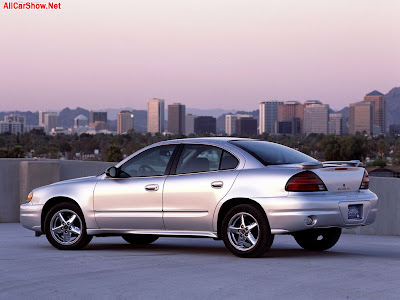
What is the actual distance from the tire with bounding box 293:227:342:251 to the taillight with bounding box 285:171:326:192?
4.41 ft

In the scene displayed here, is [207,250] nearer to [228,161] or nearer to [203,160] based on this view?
[203,160]

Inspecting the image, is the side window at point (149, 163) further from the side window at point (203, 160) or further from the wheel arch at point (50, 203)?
the wheel arch at point (50, 203)

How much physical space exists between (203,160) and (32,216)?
2.69 metres

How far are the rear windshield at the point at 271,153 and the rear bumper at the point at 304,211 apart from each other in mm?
626

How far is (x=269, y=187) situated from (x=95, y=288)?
2.81 m

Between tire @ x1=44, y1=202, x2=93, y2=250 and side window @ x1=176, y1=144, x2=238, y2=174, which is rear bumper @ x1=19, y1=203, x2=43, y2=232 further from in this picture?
side window @ x1=176, y1=144, x2=238, y2=174

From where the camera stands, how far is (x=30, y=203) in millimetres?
12297

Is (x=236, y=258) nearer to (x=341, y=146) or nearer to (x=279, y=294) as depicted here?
(x=279, y=294)

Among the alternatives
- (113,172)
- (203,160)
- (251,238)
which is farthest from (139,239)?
(251,238)

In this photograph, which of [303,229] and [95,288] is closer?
[95,288]

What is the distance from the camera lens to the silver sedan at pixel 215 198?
400 inches

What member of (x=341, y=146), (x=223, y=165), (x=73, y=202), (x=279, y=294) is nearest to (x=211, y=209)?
(x=223, y=165)

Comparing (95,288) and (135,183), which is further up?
(135,183)

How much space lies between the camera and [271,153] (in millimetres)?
10891
